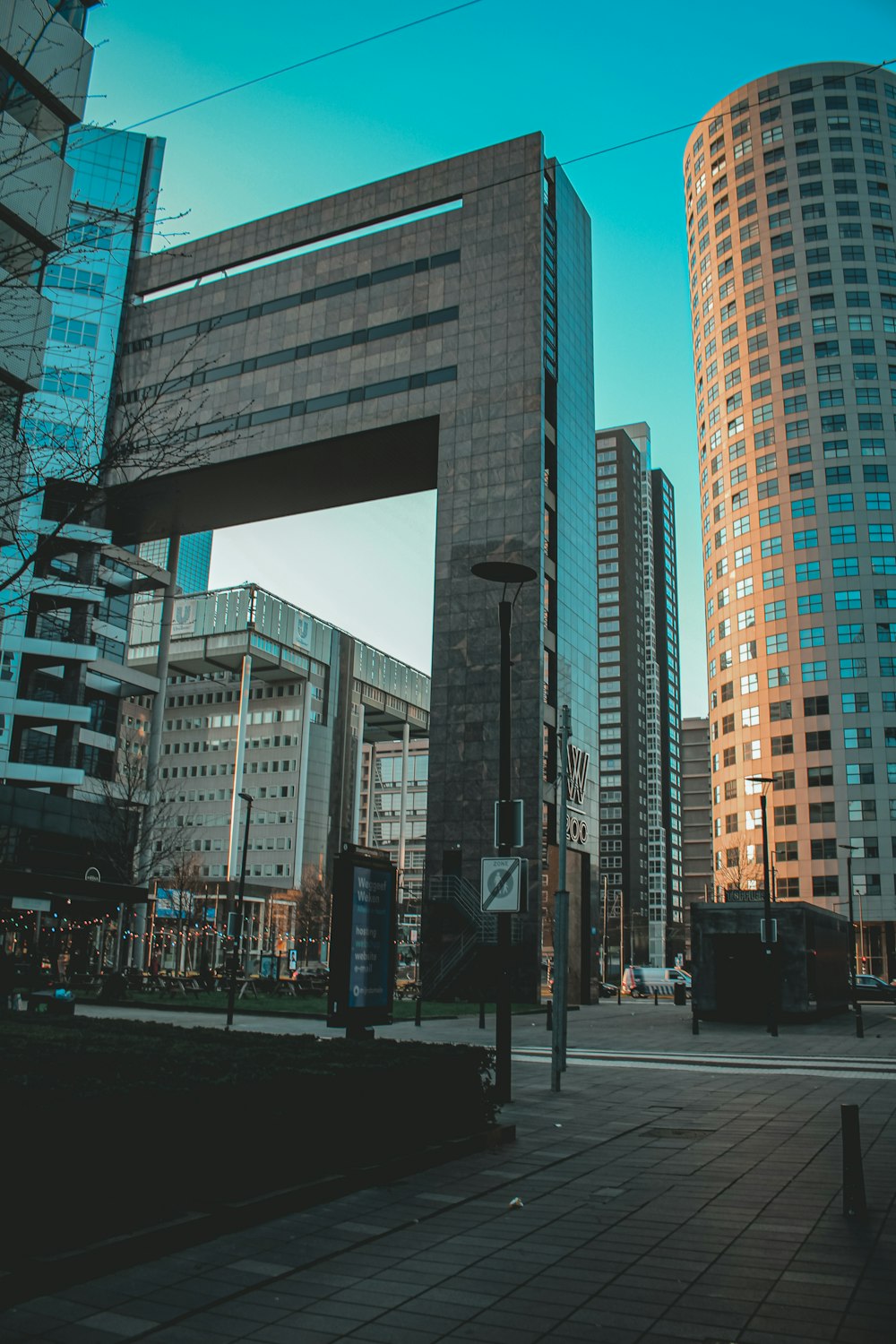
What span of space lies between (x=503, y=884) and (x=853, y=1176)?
6.42m

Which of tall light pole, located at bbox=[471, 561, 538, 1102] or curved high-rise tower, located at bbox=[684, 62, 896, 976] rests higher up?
curved high-rise tower, located at bbox=[684, 62, 896, 976]

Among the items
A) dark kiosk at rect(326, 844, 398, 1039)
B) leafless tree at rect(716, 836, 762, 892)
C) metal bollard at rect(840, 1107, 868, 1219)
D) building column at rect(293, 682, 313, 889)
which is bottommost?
metal bollard at rect(840, 1107, 868, 1219)

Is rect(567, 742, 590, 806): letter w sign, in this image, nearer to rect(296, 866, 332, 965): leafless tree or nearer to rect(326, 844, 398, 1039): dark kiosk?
rect(326, 844, 398, 1039): dark kiosk

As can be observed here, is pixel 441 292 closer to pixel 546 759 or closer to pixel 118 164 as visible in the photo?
pixel 546 759

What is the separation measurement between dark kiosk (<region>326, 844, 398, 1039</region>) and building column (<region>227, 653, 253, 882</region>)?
9781 centimetres

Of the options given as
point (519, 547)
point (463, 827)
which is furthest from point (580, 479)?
point (463, 827)

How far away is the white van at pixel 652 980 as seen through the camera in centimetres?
6506

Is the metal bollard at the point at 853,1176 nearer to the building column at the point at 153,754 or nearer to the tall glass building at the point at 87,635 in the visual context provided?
the building column at the point at 153,754

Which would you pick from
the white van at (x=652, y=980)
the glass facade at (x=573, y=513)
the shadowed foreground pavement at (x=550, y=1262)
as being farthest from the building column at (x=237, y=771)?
the shadowed foreground pavement at (x=550, y=1262)

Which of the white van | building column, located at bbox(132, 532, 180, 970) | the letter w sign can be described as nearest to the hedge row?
the letter w sign

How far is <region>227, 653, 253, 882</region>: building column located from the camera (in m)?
117

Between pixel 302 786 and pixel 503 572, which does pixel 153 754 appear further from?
pixel 503 572

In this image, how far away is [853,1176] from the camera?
8.15 m

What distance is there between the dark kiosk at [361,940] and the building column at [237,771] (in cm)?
9781
